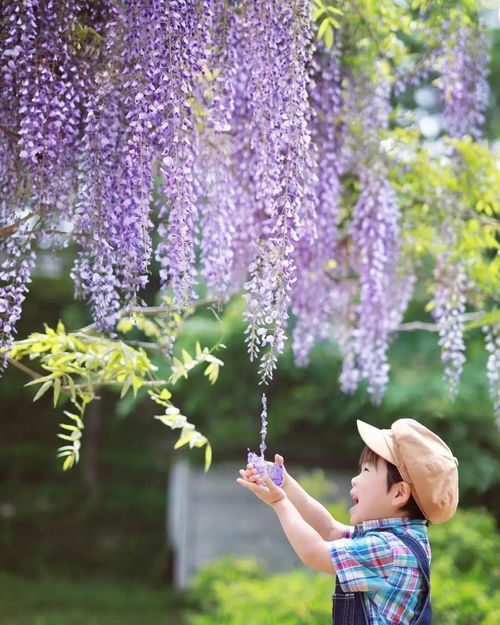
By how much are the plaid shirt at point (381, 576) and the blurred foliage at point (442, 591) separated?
2.50 meters

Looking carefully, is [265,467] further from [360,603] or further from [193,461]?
[193,461]

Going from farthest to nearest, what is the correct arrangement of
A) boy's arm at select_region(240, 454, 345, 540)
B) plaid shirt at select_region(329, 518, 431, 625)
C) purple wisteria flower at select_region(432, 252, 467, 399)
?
purple wisteria flower at select_region(432, 252, 467, 399) → boy's arm at select_region(240, 454, 345, 540) → plaid shirt at select_region(329, 518, 431, 625)

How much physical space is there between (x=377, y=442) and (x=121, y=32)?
4.11 ft

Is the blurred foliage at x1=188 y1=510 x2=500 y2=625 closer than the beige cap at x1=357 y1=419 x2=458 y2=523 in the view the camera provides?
No

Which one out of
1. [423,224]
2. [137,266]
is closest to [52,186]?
[137,266]

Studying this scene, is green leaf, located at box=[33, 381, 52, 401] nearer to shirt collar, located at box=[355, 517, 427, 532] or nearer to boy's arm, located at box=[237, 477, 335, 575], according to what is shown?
boy's arm, located at box=[237, 477, 335, 575]

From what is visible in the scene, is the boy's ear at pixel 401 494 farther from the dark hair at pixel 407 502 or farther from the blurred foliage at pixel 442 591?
the blurred foliage at pixel 442 591

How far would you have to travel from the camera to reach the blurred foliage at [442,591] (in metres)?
4.33

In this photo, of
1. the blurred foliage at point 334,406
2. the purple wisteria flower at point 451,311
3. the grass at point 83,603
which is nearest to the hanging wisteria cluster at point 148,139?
the purple wisteria flower at point 451,311

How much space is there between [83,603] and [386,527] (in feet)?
22.0

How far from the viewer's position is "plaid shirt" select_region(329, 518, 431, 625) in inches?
72.6

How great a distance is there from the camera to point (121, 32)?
7.43ft

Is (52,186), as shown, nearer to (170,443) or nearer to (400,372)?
(400,372)

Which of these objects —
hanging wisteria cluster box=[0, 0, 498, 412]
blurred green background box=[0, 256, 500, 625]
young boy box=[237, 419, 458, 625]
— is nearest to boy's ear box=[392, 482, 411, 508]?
young boy box=[237, 419, 458, 625]
